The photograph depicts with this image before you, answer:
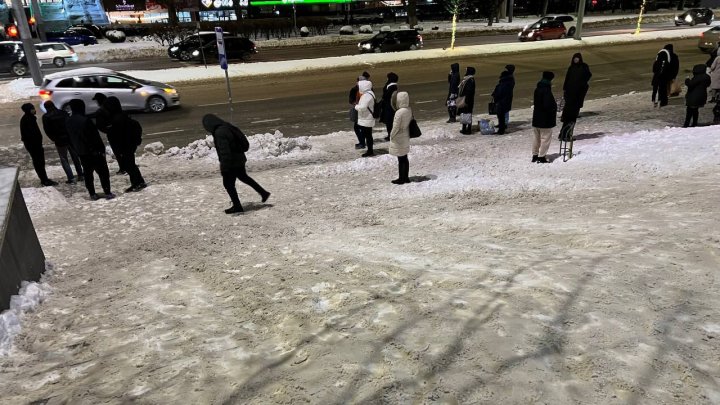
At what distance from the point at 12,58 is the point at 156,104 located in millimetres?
18721

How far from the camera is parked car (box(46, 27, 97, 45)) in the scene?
1656 inches

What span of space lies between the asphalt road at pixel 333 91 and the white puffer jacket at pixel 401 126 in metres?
5.85

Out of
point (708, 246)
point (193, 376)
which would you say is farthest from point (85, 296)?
point (708, 246)

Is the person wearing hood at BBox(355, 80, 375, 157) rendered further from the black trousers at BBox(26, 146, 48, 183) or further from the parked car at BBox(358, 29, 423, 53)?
the parked car at BBox(358, 29, 423, 53)

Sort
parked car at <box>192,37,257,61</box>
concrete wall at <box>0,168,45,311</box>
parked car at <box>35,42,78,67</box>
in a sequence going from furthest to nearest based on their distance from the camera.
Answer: parked car at <box>35,42,78,67</box> < parked car at <box>192,37,257,61</box> < concrete wall at <box>0,168,45,311</box>

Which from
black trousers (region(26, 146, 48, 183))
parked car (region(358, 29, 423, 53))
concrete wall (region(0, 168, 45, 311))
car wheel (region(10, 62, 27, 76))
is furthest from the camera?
parked car (region(358, 29, 423, 53))

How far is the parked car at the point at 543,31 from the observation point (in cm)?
3538

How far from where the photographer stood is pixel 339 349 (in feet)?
11.6

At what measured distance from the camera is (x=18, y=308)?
174 inches

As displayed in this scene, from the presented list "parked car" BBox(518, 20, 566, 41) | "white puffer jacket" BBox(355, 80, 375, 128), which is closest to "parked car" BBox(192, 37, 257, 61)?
"parked car" BBox(518, 20, 566, 41)

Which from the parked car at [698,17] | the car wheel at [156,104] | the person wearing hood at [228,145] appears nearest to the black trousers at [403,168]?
the person wearing hood at [228,145]

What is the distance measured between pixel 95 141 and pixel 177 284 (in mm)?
4711

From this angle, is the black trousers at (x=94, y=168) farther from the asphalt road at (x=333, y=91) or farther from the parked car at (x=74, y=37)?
the parked car at (x=74, y=37)

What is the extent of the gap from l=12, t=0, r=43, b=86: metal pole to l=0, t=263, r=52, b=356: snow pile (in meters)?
20.7
